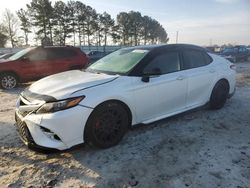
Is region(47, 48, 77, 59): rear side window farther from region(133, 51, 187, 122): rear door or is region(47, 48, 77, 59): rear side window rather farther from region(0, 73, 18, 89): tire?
region(133, 51, 187, 122): rear door

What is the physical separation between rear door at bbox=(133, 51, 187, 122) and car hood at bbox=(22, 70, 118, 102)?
0.55 m

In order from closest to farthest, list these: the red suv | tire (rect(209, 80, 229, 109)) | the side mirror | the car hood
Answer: the car hood
the side mirror
tire (rect(209, 80, 229, 109))
the red suv

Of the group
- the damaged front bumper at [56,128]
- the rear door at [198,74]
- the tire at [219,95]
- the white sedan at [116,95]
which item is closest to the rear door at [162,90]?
the white sedan at [116,95]

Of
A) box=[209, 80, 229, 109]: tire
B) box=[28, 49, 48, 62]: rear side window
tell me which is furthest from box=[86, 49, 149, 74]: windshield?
box=[28, 49, 48, 62]: rear side window

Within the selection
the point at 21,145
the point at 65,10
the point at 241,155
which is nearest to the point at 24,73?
the point at 21,145

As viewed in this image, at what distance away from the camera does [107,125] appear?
394 cm

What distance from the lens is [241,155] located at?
3832 millimetres

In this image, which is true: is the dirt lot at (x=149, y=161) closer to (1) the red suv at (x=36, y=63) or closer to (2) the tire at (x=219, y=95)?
(2) the tire at (x=219, y=95)

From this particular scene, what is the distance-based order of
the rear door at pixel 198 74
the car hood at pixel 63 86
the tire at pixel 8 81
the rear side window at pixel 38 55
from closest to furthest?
the car hood at pixel 63 86 → the rear door at pixel 198 74 → the tire at pixel 8 81 → the rear side window at pixel 38 55

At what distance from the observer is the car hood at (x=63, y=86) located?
3639mm

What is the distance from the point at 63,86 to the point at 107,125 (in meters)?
0.86

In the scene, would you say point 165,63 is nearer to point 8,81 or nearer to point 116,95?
point 116,95

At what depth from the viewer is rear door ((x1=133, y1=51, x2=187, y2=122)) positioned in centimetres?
430

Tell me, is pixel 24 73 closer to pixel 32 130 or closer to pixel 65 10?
pixel 32 130
